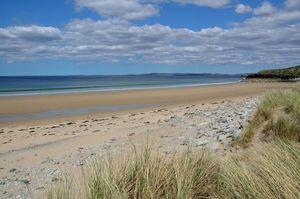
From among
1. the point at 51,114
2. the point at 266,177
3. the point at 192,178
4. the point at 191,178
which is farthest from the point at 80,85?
the point at 266,177

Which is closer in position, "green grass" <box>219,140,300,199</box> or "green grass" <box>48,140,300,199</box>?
"green grass" <box>219,140,300,199</box>

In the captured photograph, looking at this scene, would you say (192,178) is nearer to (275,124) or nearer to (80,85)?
(275,124)

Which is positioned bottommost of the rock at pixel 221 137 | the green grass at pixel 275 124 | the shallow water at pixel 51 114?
the shallow water at pixel 51 114

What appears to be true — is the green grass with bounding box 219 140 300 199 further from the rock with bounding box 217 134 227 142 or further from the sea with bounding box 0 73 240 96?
the sea with bounding box 0 73 240 96

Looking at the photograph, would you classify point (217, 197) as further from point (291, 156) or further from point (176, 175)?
Result: point (291, 156)

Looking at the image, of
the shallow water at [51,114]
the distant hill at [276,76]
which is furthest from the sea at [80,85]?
the shallow water at [51,114]

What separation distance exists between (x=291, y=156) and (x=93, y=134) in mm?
8460

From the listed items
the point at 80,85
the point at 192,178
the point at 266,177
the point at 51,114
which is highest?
the point at 266,177

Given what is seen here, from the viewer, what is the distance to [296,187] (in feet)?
11.1

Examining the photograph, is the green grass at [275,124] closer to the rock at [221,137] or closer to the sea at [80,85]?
the rock at [221,137]

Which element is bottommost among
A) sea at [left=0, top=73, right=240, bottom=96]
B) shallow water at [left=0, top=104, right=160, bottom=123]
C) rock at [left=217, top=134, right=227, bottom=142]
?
sea at [left=0, top=73, right=240, bottom=96]

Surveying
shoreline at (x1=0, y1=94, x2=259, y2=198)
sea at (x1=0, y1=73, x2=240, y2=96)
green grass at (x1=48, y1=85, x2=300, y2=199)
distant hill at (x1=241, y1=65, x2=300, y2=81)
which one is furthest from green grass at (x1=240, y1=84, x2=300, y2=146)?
distant hill at (x1=241, y1=65, x2=300, y2=81)

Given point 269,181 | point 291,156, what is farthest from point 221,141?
point 269,181

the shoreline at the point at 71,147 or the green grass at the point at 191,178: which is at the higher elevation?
the green grass at the point at 191,178
